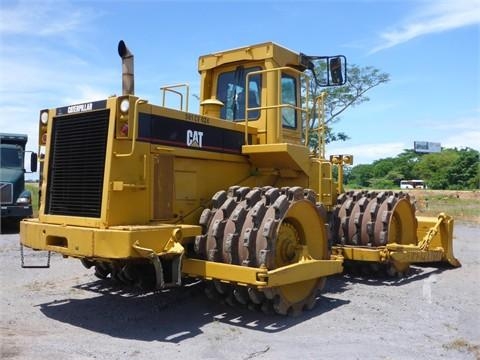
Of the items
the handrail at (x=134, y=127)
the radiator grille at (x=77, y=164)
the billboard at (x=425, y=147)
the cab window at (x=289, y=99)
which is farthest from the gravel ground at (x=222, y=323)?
the billboard at (x=425, y=147)

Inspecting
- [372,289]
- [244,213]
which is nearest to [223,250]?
[244,213]

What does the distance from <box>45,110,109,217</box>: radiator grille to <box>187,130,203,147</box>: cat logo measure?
1.12 metres

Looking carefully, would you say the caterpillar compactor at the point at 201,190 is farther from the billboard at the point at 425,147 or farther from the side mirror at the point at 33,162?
the billboard at the point at 425,147

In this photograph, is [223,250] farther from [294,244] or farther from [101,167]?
[101,167]

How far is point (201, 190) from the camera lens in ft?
22.4

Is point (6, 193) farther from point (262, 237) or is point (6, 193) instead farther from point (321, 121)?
point (262, 237)

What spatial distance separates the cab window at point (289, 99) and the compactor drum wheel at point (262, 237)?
60.5 inches

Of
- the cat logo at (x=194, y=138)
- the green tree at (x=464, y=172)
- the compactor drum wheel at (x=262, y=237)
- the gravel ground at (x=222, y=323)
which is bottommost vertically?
the gravel ground at (x=222, y=323)

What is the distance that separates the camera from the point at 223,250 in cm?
595

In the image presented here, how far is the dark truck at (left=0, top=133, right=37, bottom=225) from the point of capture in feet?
50.0

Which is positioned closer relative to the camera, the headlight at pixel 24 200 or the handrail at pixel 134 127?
the handrail at pixel 134 127

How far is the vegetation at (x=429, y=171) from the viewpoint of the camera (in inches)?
2530

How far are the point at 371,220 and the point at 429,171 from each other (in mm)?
73777

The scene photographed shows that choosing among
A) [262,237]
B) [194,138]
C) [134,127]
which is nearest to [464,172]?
[194,138]
